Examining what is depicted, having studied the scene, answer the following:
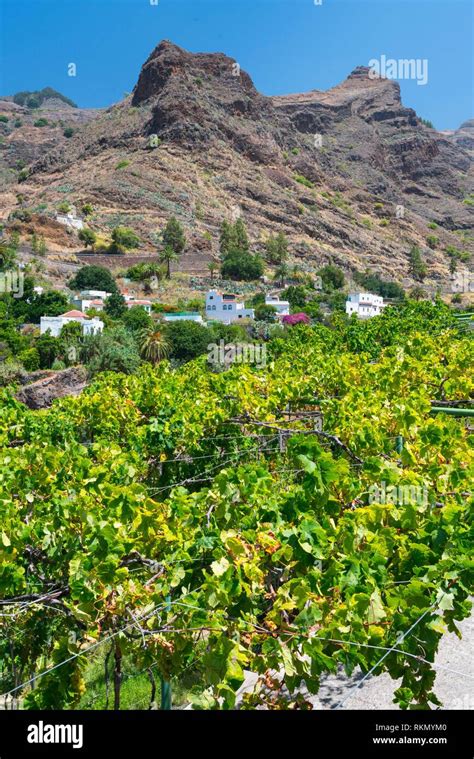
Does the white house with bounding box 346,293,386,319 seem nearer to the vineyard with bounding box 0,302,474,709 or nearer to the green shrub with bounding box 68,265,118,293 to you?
the green shrub with bounding box 68,265,118,293

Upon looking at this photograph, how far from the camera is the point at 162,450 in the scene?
8.16 meters

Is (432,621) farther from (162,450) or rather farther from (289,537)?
(162,450)

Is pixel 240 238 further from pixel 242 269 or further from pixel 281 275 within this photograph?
pixel 281 275

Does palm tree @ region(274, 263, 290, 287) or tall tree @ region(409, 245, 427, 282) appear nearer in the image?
palm tree @ region(274, 263, 290, 287)

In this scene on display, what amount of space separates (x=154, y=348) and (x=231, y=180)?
5789 cm

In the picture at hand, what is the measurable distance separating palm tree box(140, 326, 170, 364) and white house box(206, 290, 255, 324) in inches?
458

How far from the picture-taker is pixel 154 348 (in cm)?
3238

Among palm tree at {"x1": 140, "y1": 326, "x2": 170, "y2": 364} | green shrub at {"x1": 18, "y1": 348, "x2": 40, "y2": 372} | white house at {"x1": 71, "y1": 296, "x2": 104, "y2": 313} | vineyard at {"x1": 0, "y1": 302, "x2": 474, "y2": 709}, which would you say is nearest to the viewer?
vineyard at {"x1": 0, "y1": 302, "x2": 474, "y2": 709}

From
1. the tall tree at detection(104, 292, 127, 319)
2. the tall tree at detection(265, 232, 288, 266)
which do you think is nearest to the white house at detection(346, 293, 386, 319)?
the tall tree at detection(104, 292, 127, 319)

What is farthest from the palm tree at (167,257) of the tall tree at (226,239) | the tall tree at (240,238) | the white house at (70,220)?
the white house at (70,220)

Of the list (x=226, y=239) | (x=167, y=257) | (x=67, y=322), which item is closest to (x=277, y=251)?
(x=226, y=239)

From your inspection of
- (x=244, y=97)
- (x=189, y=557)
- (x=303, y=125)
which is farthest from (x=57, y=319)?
(x=303, y=125)

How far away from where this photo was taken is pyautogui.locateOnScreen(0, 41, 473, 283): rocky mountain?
7469 cm

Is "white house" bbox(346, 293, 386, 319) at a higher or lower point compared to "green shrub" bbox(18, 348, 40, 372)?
higher
